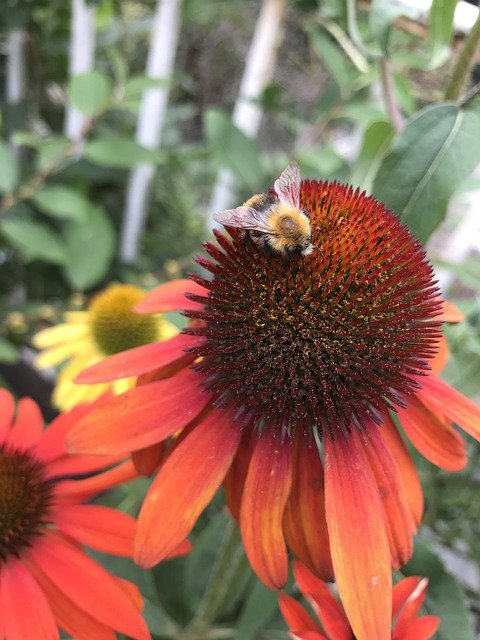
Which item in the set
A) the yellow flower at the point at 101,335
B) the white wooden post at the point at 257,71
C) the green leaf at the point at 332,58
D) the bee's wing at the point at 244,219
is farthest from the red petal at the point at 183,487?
the green leaf at the point at 332,58

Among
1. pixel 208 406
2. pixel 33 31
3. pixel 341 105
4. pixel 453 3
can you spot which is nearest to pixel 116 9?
pixel 33 31

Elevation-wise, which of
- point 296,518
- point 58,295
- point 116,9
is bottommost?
point 58,295

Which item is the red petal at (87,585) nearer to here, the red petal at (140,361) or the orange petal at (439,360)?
the red petal at (140,361)

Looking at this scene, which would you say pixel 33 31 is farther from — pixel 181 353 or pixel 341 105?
pixel 181 353

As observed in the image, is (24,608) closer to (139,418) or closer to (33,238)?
(139,418)

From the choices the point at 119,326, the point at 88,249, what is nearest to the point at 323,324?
the point at 119,326

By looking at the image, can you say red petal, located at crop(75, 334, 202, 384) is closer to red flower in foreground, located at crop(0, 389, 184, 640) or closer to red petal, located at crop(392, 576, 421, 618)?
red flower in foreground, located at crop(0, 389, 184, 640)
